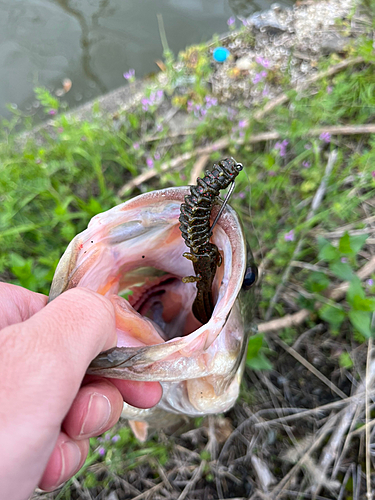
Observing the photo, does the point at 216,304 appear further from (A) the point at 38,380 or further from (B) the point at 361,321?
(B) the point at 361,321

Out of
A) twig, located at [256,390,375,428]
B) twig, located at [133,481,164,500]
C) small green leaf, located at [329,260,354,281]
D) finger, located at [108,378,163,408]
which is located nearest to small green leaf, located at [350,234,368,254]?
small green leaf, located at [329,260,354,281]

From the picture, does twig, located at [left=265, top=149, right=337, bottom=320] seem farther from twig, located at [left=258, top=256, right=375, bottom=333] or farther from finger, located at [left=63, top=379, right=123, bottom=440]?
finger, located at [left=63, top=379, right=123, bottom=440]

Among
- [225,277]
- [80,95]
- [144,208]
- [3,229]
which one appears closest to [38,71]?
[80,95]

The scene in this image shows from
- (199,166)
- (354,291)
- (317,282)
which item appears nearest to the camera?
(354,291)

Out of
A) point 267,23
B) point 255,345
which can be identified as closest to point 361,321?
point 255,345

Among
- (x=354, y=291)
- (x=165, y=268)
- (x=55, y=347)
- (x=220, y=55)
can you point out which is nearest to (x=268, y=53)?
(x=220, y=55)

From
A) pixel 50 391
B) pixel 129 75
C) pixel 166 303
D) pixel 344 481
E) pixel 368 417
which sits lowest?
pixel 344 481

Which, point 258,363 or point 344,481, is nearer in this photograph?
point 258,363

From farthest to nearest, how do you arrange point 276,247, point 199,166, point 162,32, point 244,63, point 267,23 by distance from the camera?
point 162,32 < point 267,23 < point 244,63 < point 199,166 < point 276,247

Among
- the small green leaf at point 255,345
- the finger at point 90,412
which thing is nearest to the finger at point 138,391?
the finger at point 90,412

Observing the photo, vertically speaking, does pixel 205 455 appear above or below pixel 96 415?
below
